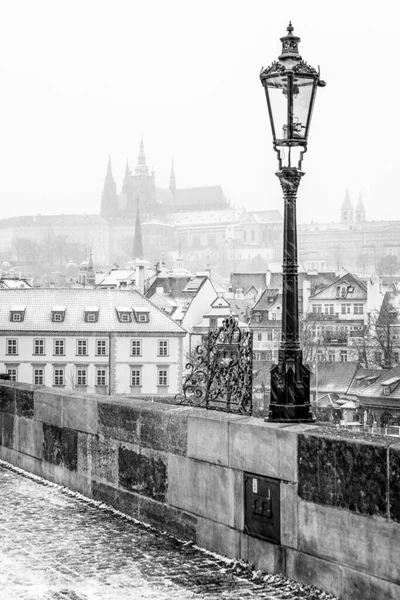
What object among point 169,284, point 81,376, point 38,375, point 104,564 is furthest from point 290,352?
point 169,284

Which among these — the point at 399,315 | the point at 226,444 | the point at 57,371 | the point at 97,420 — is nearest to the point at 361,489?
the point at 226,444

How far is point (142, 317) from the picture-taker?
63750 mm

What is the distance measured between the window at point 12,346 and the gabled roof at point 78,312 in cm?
65

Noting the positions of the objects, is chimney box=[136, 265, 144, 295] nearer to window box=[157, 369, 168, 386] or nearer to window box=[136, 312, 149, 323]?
window box=[136, 312, 149, 323]

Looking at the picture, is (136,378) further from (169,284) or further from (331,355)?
(169,284)

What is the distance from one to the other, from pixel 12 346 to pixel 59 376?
3517 millimetres

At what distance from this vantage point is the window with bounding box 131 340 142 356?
62.6 m

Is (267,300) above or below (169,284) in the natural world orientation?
below

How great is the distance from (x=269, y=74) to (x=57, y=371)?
54.8 m

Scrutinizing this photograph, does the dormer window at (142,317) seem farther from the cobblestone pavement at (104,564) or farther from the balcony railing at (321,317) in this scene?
the cobblestone pavement at (104,564)

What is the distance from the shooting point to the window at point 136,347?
62.6 metres

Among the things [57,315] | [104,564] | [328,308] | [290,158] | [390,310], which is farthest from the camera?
[328,308]

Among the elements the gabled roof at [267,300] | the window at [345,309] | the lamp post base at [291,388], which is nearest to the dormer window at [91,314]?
the gabled roof at [267,300]

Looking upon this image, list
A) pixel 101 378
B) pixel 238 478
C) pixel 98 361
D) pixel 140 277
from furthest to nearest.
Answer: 1. pixel 140 277
2. pixel 98 361
3. pixel 101 378
4. pixel 238 478
